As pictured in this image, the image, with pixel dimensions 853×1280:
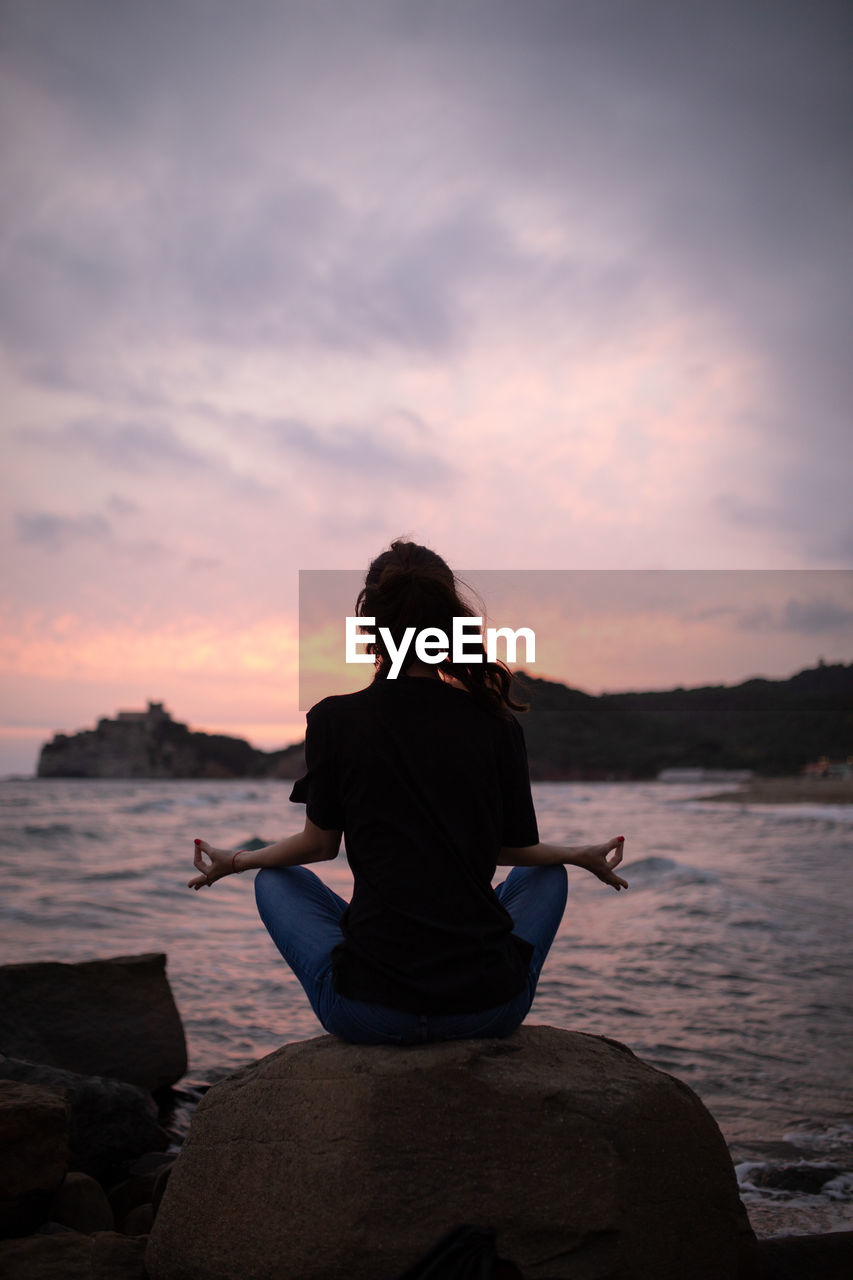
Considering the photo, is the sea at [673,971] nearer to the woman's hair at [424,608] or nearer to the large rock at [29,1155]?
the large rock at [29,1155]

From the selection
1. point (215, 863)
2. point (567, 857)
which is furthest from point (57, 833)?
point (567, 857)

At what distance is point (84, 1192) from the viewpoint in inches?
136

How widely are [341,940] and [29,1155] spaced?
53.4 inches

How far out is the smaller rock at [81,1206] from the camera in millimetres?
3369

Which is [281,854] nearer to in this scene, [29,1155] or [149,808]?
[29,1155]

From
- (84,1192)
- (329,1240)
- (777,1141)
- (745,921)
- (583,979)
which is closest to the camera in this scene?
(329,1240)

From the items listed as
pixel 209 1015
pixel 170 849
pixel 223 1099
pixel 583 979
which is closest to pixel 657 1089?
pixel 223 1099

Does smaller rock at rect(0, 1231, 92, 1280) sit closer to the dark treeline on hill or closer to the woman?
the woman

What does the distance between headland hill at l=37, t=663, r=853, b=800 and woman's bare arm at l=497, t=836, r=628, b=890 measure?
52.7 metres

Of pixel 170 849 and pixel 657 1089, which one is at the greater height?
pixel 657 1089

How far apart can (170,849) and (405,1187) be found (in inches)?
741

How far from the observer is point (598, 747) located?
83.8 m

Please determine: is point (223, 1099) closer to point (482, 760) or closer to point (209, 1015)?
point (482, 760)

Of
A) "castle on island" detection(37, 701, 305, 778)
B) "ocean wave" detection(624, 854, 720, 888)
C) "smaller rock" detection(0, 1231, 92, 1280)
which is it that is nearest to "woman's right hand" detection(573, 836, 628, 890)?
"smaller rock" detection(0, 1231, 92, 1280)
